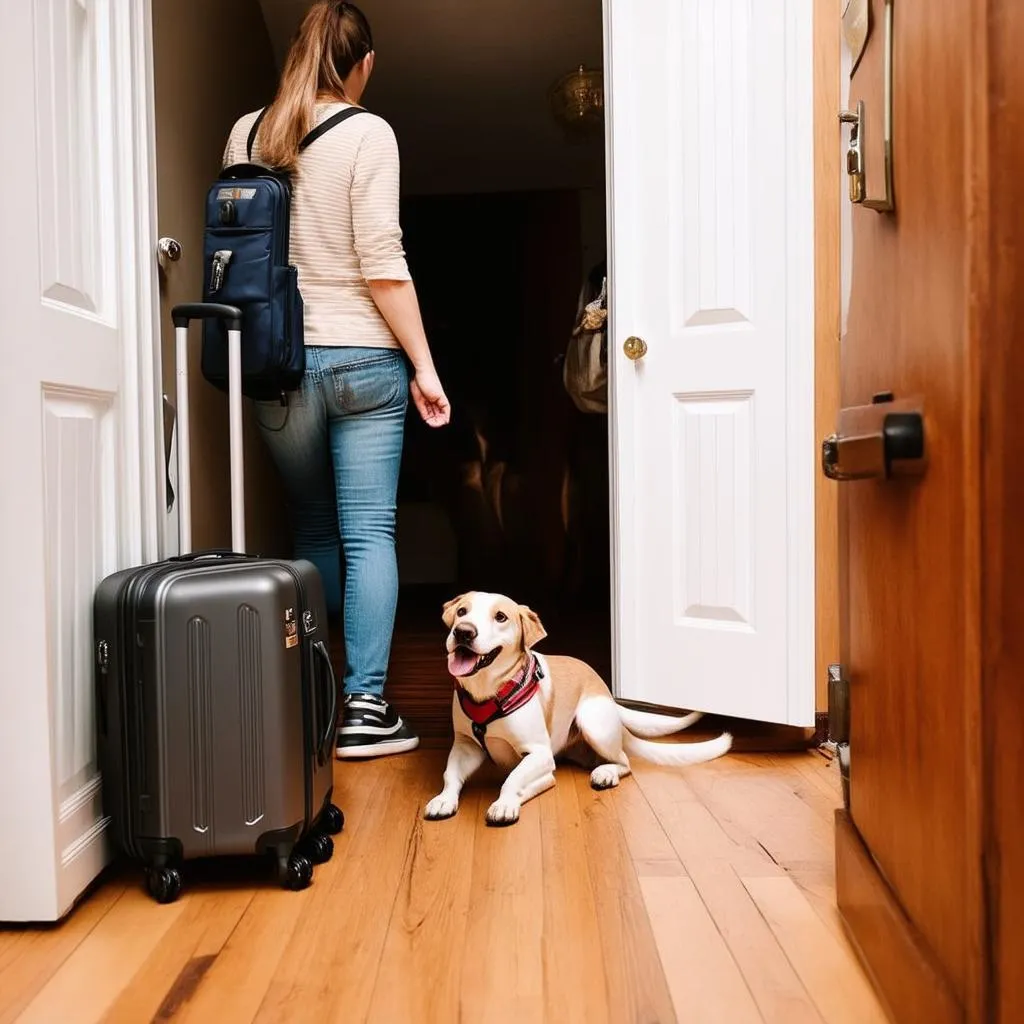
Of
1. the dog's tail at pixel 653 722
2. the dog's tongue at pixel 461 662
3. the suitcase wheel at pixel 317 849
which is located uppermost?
the dog's tongue at pixel 461 662

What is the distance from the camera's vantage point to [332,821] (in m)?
1.69

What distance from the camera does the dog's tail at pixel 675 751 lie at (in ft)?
6.82

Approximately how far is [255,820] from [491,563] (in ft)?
11.6

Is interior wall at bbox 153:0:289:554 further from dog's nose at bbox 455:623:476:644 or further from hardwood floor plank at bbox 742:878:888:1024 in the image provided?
hardwood floor plank at bbox 742:878:888:1024

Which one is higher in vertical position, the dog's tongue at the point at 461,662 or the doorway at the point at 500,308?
the doorway at the point at 500,308

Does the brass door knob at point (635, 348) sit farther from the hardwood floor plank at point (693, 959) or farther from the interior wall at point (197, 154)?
the hardwood floor plank at point (693, 959)

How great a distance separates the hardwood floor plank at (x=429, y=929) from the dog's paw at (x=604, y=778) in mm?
310

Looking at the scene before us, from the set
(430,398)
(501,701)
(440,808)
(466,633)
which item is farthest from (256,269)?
(440,808)

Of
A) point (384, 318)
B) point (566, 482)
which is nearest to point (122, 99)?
point (384, 318)

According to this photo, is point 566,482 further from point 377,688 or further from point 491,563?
point 377,688

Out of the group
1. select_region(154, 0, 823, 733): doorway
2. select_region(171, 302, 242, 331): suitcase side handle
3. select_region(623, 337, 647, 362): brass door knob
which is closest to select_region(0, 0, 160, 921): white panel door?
select_region(171, 302, 242, 331): suitcase side handle

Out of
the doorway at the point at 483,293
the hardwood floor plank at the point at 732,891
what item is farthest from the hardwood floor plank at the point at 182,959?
the doorway at the point at 483,293

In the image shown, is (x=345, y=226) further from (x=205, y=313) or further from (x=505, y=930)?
(x=505, y=930)

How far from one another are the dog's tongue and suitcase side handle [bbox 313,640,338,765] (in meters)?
0.26
